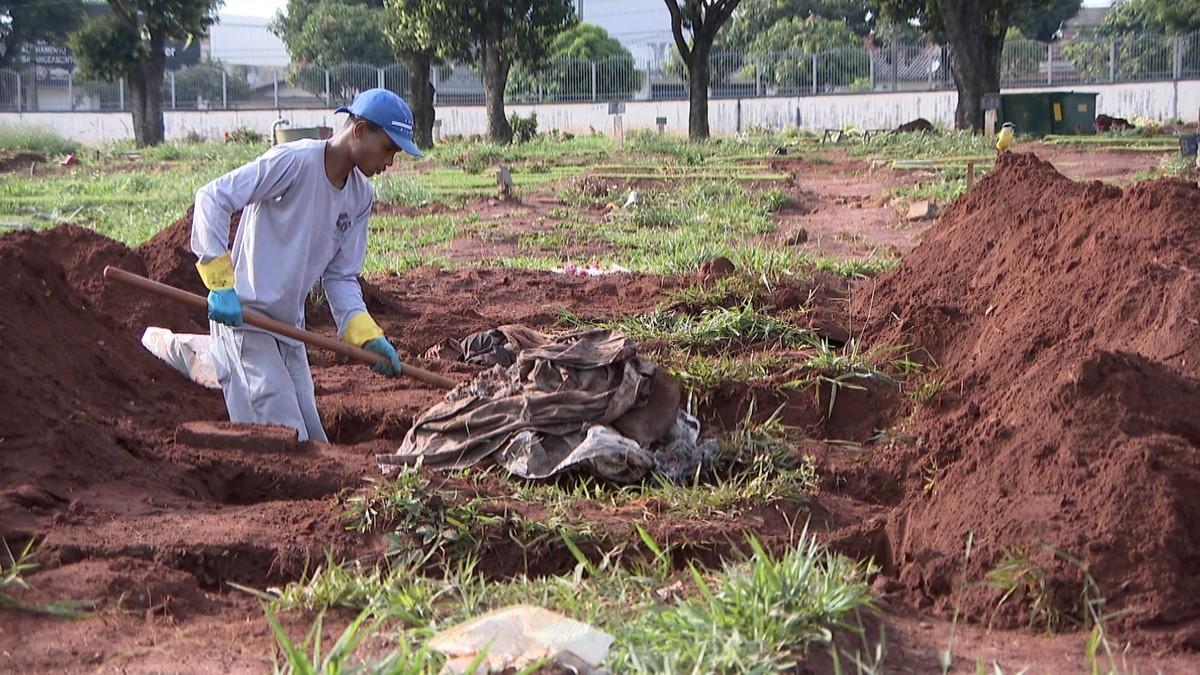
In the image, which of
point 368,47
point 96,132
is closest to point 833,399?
point 96,132

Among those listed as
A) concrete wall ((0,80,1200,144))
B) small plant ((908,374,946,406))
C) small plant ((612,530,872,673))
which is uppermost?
concrete wall ((0,80,1200,144))

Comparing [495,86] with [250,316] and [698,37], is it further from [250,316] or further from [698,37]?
[250,316]

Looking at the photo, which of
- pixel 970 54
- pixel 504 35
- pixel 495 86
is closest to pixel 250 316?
pixel 970 54

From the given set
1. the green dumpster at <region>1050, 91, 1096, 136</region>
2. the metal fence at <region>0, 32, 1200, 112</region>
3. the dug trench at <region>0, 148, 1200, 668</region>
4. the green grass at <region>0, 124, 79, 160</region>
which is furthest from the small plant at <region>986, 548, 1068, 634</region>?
the metal fence at <region>0, 32, 1200, 112</region>

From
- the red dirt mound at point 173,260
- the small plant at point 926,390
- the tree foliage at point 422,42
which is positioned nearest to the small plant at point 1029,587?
the small plant at point 926,390

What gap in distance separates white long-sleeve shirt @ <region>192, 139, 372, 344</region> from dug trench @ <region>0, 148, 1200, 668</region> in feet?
1.92

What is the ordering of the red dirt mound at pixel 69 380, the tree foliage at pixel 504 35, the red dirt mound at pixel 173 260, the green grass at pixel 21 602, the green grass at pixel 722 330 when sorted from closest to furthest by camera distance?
the green grass at pixel 21 602 < the red dirt mound at pixel 69 380 < the green grass at pixel 722 330 < the red dirt mound at pixel 173 260 < the tree foliage at pixel 504 35

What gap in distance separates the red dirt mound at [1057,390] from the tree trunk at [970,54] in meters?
19.0

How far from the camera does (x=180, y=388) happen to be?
617cm

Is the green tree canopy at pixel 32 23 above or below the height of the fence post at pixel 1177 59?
above

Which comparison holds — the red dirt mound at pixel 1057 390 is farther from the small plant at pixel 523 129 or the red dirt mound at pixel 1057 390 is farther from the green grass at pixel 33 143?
the small plant at pixel 523 129

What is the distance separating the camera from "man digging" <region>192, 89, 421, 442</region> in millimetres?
5105

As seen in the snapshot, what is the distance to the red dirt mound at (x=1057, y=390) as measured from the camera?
3609 millimetres

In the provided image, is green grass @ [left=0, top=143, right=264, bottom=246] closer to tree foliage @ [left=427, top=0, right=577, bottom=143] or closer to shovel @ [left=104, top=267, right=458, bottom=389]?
tree foliage @ [left=427, top=0, right=577, bottom=143]
